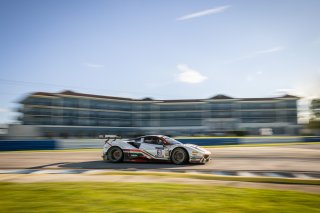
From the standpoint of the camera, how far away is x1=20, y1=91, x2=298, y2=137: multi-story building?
231 feet

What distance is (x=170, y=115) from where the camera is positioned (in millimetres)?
80438

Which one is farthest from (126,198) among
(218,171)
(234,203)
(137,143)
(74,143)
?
(74,143)

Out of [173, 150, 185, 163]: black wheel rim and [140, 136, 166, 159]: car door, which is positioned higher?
[140, 136, 166, 159]: car door

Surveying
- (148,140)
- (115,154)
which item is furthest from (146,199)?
(115,154)

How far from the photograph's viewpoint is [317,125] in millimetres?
76312

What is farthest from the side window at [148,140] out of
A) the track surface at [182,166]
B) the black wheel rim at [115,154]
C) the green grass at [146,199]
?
the green grass at [146,199]

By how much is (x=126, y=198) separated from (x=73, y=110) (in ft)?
223

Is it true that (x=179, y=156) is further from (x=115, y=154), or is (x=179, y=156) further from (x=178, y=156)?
(x=115, y=154)

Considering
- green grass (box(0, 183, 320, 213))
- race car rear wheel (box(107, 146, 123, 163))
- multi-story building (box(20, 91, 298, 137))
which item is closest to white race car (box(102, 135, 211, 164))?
race car rear wheel (box(107, 146, 123, 163))

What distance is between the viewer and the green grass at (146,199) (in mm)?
4594

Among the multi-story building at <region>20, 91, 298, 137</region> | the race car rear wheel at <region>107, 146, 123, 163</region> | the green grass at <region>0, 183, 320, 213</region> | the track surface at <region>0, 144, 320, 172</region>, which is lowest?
the track surface at <region>0, 144, 320, 172</region>

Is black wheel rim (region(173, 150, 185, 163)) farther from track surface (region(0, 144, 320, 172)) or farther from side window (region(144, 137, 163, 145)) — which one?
side window (region(144, 137, 163, 145))

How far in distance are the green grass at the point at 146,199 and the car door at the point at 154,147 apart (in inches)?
198

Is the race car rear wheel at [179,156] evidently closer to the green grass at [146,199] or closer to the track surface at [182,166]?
the track surface at [182,166]
